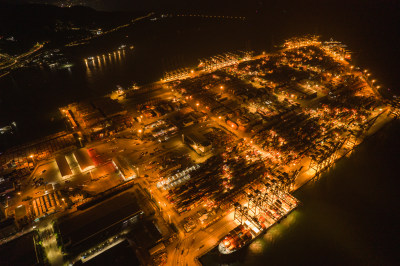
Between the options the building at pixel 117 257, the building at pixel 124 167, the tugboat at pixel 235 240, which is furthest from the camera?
the building at pixel 124 167

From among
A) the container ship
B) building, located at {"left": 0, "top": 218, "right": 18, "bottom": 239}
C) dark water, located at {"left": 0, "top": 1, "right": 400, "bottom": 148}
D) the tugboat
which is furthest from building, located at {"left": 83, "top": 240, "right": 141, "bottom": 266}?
dark water, located at {"left": 0, "top": 1, "right": 400, "bottom": 148}

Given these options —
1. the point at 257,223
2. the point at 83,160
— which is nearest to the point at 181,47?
the point at 83,160

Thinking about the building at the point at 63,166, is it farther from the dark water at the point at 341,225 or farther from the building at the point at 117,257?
the dark water at the point at 341,225

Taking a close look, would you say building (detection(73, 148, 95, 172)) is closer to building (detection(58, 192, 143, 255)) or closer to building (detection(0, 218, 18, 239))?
building (detection(58, 192, 143, 255))

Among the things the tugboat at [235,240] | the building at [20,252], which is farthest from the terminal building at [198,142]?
the building at [20,252]

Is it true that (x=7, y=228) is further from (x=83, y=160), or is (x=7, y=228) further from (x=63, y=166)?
(x=83, y=160)

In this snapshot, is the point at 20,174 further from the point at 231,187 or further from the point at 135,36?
the point at 135,36
